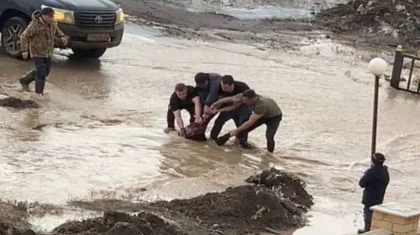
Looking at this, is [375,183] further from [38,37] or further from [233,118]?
[38,37]

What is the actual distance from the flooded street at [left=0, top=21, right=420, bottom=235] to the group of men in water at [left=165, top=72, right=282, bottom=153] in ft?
1.13

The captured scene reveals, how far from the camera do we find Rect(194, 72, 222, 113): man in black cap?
40.8 feet

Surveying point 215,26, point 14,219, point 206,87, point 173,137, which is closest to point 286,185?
point 173,137

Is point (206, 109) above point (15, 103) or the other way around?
above

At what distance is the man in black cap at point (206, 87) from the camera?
12438mm

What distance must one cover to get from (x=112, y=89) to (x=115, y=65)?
2444mm

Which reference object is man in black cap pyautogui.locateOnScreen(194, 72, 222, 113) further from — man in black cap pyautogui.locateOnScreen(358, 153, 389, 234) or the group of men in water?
man in black cap pyautogui.locateOnScreen(358, 153, 389, 234)

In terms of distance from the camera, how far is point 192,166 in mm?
11008

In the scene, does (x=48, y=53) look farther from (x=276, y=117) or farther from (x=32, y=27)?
(x=276, y=117)

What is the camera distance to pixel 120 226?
7.41 meters

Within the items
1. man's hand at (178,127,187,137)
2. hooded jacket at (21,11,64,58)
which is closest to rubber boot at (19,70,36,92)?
hooded jacket at (21,11,64,58)

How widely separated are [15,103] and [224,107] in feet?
9.95

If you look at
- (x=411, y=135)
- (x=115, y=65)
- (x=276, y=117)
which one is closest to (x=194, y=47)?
(x=115, y=65)

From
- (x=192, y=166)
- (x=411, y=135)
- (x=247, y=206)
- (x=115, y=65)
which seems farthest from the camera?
(x=115, y=65)
